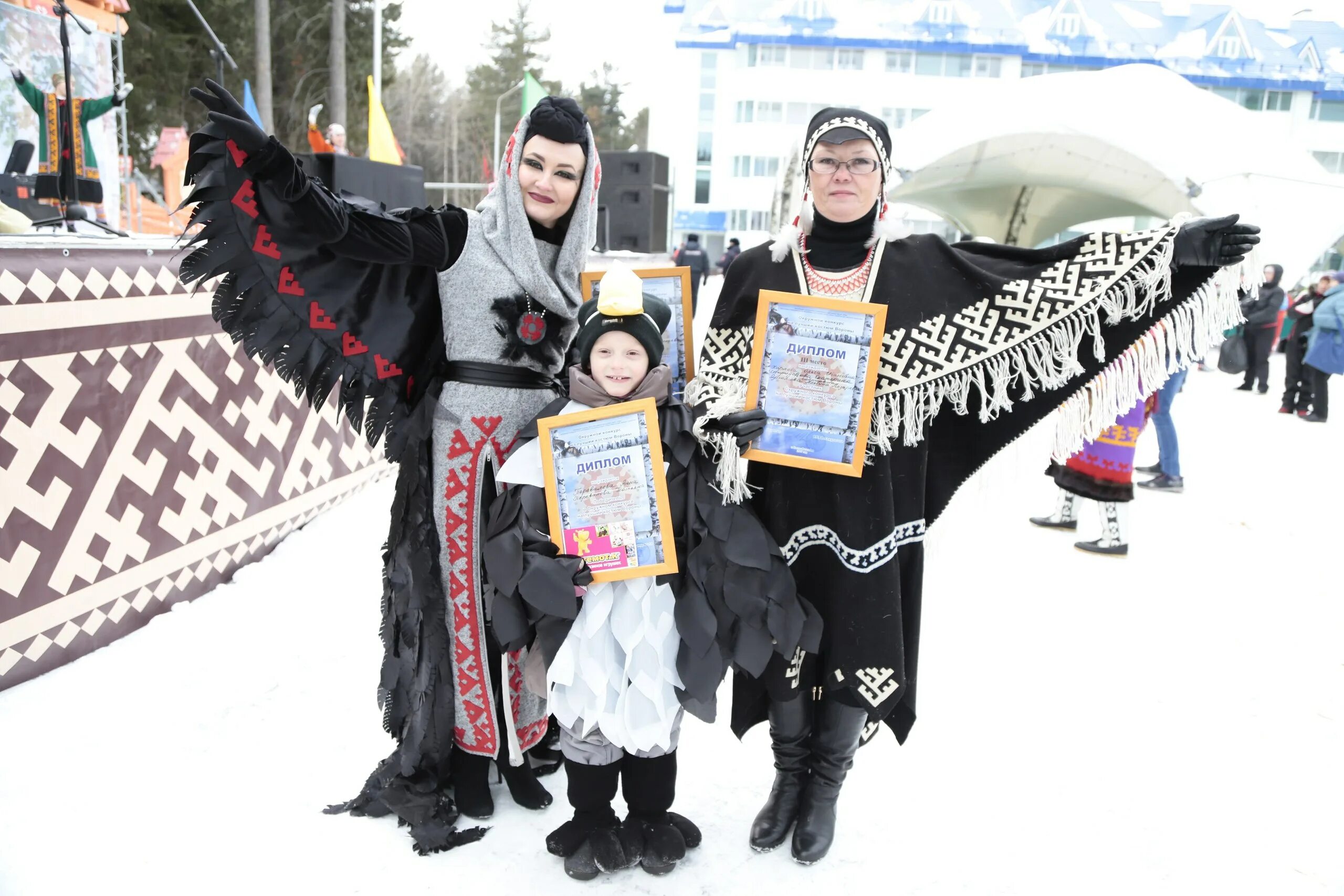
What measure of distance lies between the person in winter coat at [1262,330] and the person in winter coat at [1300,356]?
0.38 metres

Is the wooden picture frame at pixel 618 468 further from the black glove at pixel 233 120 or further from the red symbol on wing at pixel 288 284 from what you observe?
the black glove at pixel 233 120

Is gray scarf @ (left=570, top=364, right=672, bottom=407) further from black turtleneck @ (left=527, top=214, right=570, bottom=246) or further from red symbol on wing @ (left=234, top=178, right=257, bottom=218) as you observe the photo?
red symbol on wing @ (left=234, top=178, right=257, bottom=218)

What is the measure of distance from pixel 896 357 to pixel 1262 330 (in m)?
11.7

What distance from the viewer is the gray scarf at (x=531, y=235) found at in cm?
215

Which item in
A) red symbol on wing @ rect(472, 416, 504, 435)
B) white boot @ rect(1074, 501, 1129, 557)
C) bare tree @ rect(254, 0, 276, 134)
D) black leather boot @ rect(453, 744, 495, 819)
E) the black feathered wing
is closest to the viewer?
the black feathered wing

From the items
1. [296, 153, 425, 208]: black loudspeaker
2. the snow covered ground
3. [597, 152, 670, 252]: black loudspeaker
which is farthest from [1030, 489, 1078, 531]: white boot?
[597, 152, 670, 252]: black loudspeaker

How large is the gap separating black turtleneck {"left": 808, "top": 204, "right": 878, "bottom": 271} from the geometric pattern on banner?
1396 millimetres

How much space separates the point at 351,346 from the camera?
2182mm

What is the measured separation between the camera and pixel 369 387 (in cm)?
223

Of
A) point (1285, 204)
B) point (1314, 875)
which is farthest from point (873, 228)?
point (1285, 204)

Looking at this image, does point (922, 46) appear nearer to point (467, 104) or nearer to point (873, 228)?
point (467, 104)

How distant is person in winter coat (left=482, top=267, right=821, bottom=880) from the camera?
1.97 m

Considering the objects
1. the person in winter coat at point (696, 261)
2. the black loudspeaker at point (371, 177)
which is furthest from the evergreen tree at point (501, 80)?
the black loudspeaker at point (371, 177)

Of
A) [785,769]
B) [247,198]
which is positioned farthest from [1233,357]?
[247,198]
